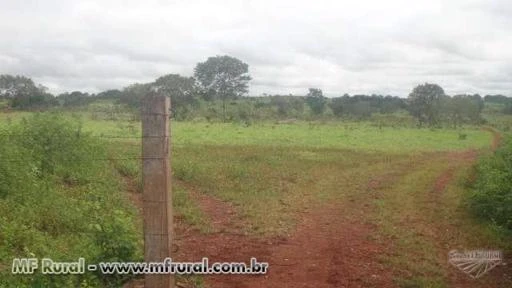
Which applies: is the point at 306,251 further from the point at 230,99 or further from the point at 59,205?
the point at 230,99

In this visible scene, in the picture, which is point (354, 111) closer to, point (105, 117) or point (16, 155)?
point (105, 117)

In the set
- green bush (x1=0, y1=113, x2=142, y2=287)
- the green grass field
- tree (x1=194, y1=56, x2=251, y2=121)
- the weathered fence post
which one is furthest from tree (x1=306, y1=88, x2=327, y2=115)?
the weathered fence post

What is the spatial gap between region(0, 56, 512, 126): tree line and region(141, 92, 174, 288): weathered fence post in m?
45.5

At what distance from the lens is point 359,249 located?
330 inches

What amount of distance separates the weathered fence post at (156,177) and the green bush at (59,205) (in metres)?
1.30

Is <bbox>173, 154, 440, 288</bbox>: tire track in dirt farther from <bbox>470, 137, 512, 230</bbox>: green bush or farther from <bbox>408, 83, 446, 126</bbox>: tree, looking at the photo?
<bbox>408, 83, 446, 126</bbox>: tree

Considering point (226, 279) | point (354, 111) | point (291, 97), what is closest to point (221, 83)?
point (291, 97)

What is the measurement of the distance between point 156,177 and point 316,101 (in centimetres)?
8083

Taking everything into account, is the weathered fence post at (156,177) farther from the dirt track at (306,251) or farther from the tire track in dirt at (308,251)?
the tire track in dirt at (308,251)

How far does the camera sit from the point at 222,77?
7062 centimetres

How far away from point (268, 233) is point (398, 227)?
2.55 m

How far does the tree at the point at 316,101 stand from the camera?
73500 mm

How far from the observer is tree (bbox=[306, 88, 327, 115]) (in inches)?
2894

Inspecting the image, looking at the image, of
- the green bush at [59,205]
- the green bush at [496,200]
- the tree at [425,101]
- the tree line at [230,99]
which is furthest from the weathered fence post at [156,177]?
the tree at [425,101]
